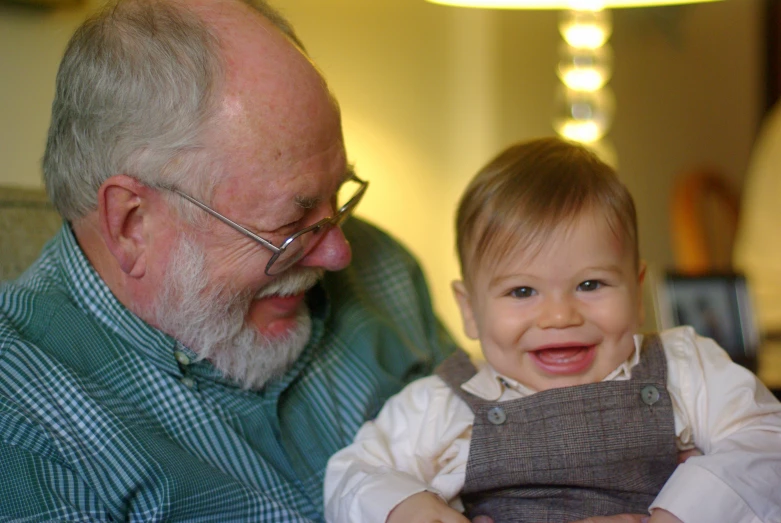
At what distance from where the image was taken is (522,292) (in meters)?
1.28

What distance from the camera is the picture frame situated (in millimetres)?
2129

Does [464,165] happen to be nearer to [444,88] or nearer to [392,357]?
[444,88]

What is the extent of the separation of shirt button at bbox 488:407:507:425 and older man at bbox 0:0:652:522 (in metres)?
0.33

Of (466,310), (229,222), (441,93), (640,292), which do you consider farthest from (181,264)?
(441,93)

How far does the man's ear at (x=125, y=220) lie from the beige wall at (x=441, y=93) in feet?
1.87

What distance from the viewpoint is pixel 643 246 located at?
4031mm

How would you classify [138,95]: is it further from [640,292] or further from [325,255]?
[640,292]

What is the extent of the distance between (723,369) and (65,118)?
40.6 inches

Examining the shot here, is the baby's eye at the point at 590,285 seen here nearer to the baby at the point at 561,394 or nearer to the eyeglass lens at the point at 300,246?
the baby at the point at 561,394

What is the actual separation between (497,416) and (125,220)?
2.02 ft

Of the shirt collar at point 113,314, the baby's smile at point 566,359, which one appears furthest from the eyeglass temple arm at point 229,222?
the baby's smile at point 566,359

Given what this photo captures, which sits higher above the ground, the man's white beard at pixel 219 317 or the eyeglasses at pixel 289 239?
the eyeglasses at pixel 289 239

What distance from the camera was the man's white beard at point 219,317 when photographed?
1353 millimetres

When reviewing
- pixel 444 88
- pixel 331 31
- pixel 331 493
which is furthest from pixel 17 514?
pixel 444 88
